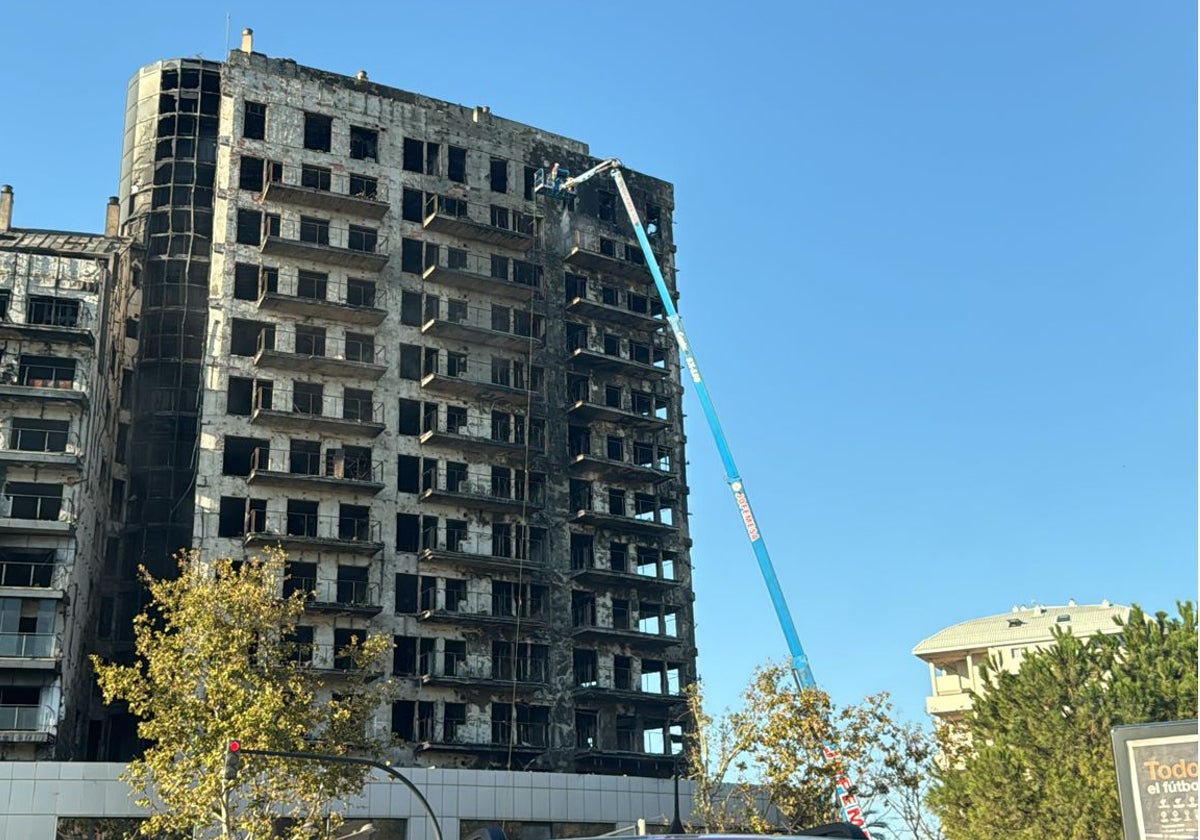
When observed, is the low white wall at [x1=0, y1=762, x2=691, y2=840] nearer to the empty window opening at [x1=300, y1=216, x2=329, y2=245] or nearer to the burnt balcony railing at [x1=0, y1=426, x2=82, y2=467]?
the burnt balcony railing at [x1=0, y1=426, x2=82, y2=467]

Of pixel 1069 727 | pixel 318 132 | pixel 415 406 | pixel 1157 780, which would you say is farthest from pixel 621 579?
pixel 1157 780

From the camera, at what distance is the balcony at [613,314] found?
86.6 metres

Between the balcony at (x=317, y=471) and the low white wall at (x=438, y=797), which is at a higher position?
the balcony at (x=317, y=471)

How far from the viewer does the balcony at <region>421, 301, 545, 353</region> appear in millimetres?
79875

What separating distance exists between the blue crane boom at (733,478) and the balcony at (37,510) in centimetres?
3095

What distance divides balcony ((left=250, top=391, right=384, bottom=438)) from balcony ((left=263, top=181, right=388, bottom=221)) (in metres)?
10.7

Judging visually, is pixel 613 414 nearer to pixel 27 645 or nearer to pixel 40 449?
pixel 40 449

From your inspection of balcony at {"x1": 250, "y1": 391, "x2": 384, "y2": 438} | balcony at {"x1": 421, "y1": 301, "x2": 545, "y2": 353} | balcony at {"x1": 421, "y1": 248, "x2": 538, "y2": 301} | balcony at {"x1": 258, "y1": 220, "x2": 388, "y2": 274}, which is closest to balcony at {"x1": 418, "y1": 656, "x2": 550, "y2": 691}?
balcony at {"x1": 250, "y1": 391, "x2": 384, "y2": 438}

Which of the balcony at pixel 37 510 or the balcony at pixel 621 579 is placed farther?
the balcony at pixel 621 579

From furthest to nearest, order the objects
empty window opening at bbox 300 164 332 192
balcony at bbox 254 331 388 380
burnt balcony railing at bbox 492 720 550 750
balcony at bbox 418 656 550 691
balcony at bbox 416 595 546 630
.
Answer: empty window opening at bbox 300 164 332 192 → burnt balcony railing at bbox 492 720 550 750 → balcony at bbox 416 595 546 630 → balcony at bbox 254 331 388 380 → balcony at bbox 418 656 550 691

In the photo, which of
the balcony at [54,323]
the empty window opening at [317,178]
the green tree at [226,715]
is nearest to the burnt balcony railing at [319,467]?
the balcony at [54,323]

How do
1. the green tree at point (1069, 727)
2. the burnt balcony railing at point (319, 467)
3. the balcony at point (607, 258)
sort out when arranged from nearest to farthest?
the green tree at point (1069, 727) → the burnt balcony railing at point (319, 467) → the balcony at point (607, 258)

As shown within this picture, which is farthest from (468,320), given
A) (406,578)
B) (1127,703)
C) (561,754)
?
(1127,703)

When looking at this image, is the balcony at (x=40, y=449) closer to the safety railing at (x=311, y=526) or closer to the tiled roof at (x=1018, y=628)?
the safety railing at (x=311, y=526)
